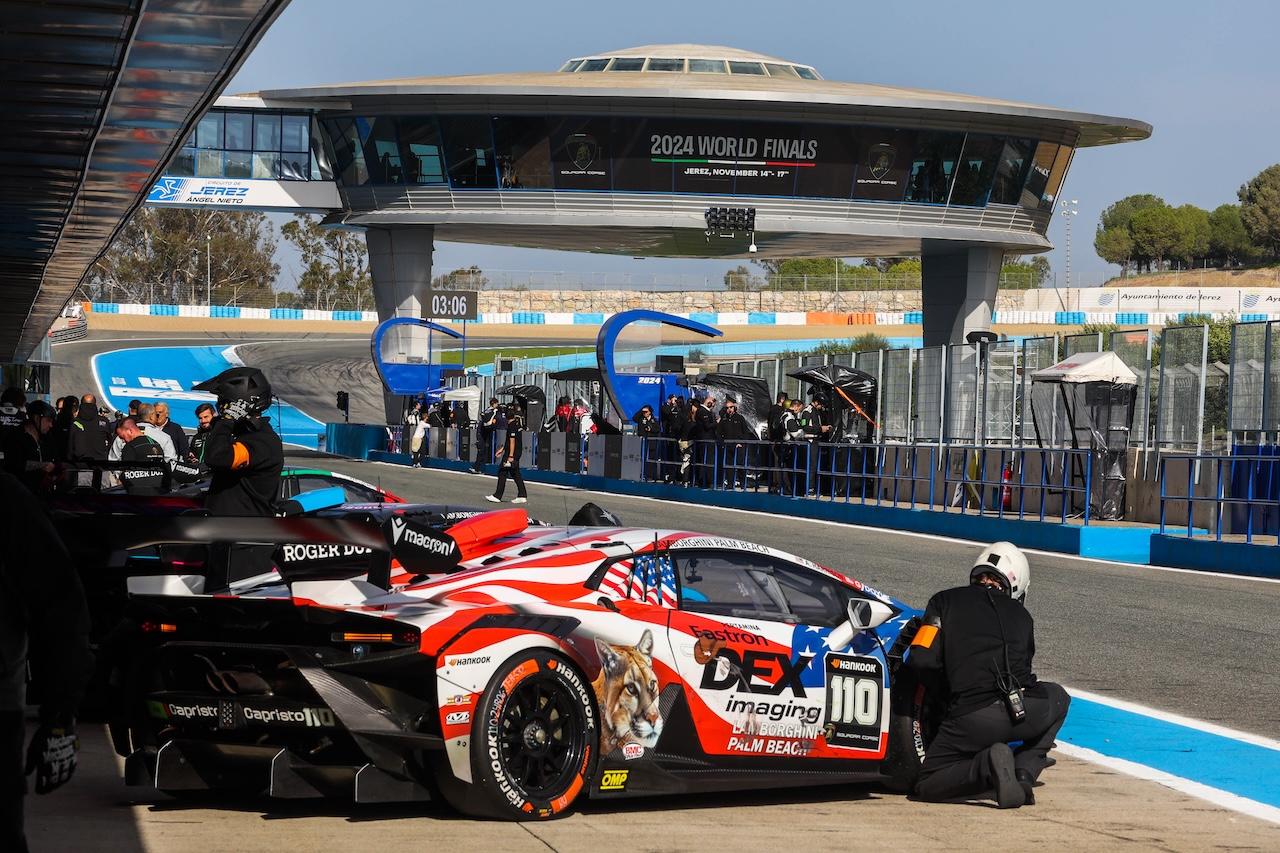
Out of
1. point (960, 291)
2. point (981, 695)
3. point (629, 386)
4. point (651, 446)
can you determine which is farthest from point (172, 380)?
point (981, 695)

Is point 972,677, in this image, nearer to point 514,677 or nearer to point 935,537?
point 514,677

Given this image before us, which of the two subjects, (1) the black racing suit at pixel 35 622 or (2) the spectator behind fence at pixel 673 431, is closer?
(1) the black racing suit at pixel 35 622

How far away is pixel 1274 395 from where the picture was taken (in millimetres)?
22516

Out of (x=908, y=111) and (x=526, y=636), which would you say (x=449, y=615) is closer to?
(x=526, y=636)

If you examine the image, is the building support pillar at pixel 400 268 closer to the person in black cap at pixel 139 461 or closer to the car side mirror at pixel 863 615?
the person in black cap at pixel 139 461

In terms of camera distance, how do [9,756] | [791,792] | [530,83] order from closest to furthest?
[9,756] < [791,792] < [530,83]

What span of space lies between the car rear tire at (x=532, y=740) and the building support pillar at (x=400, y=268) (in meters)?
55.1

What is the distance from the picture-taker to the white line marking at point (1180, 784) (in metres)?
7.87

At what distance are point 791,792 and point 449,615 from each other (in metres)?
2.26

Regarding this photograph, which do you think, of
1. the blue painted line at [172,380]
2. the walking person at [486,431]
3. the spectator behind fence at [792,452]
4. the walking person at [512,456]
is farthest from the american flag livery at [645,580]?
the blue painted line at [172,380]

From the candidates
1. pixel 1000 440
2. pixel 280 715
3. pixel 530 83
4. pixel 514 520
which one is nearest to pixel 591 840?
pixel 280 715

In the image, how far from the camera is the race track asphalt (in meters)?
11.5

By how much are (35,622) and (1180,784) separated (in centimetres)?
625

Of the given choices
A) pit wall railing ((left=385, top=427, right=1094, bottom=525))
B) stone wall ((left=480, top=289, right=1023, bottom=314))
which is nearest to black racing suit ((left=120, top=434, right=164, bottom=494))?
pit wall railing ((left=385, top=427, right=1094, bottom=525))
